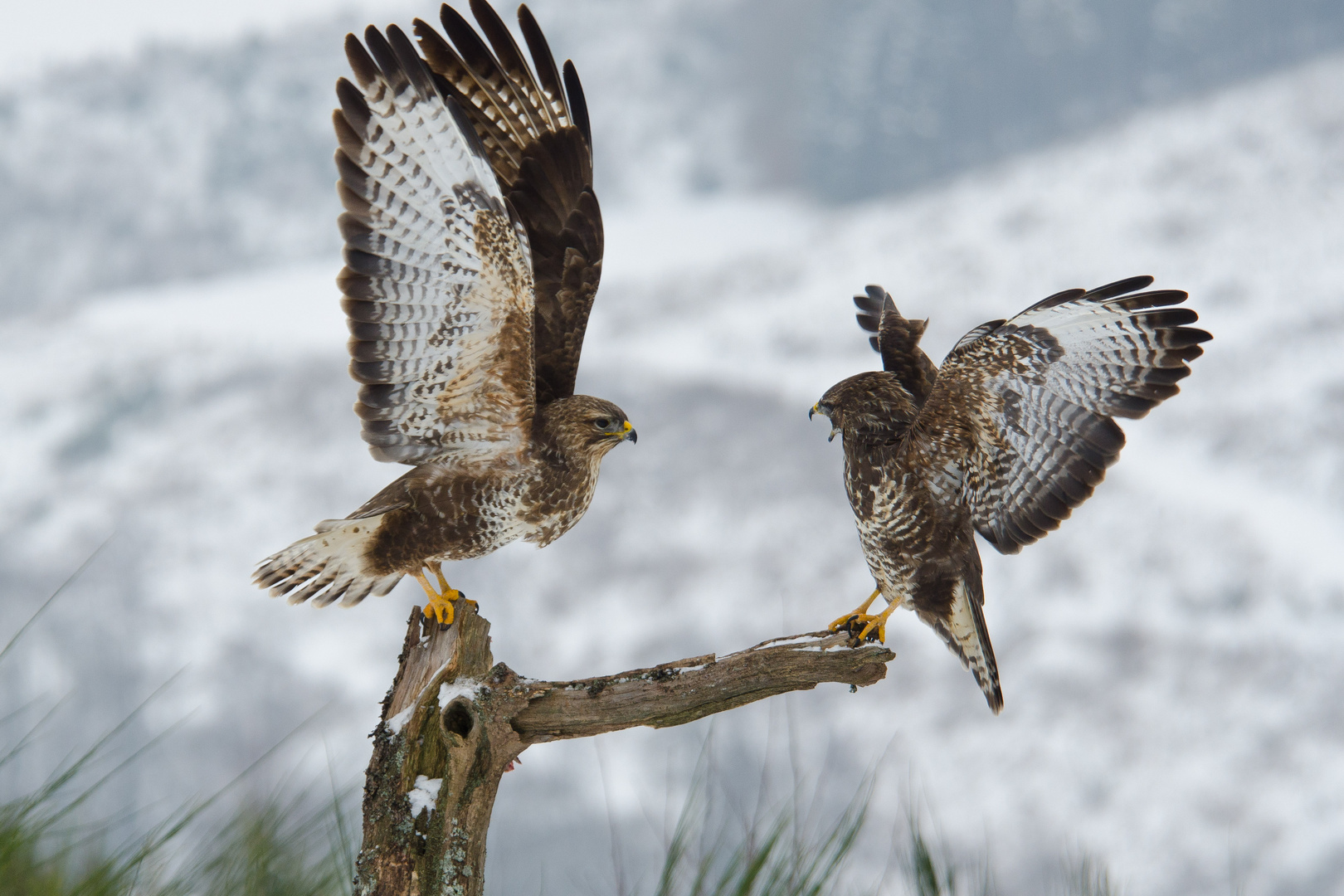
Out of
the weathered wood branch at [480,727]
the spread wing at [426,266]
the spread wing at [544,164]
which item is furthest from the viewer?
the spread wing at [544,164]

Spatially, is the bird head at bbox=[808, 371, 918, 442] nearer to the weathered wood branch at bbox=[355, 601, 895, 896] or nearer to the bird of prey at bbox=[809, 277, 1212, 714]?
the bird of prey at bbox=[809, 277, 1212, 714]

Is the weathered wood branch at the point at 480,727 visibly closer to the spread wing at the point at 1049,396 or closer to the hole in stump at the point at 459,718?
the hole in stump at the point at 459,718

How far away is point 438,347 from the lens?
145 inches

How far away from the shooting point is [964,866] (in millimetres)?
3789

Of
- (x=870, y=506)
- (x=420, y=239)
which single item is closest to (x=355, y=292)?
(x=420, y=239)

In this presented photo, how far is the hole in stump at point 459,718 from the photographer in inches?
120

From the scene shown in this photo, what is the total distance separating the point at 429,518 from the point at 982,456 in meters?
2.13

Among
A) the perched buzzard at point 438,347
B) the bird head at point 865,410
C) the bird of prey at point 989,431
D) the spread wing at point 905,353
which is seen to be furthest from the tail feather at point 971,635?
the perched buzzard at point 438,347

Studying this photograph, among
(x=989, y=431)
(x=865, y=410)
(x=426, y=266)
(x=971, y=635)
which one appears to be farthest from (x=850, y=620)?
(x=426, y=266)

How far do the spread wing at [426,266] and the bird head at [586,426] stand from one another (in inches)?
4.6

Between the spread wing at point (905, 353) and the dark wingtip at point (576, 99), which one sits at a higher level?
the dark wingtip at point (576, 99)

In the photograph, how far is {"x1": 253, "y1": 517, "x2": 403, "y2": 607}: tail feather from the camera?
3811 mm

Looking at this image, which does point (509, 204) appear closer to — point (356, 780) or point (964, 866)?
point (356, 780)

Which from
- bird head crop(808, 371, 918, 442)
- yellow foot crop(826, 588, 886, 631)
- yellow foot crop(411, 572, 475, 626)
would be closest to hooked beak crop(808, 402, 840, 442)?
bird head crop(808, 371, 918, 442)
